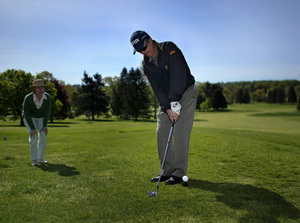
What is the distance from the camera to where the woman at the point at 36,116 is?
6898 millimetres

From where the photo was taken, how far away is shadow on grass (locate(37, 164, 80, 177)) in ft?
18.4

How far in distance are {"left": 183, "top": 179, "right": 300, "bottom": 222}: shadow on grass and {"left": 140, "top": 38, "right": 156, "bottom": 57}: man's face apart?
8.52 ft

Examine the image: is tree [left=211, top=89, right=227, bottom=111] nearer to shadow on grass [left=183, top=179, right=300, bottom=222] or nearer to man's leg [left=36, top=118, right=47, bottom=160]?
man's leg [left=36, top=118, right=47, bottom=160]

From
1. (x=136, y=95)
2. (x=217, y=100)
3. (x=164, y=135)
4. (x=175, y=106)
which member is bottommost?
(x=164, y=135)

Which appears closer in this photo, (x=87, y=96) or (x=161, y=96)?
(x=161, y=96)

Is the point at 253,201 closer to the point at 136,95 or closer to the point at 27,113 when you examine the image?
the point at 27,113

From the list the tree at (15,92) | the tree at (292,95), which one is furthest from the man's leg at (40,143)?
the tree at (292,95)

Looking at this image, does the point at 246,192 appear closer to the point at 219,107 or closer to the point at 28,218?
the point at 28,218

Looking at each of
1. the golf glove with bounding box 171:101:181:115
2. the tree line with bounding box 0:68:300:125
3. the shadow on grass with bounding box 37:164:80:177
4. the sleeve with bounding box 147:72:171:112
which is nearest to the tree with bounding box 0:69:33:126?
the tree line with bounding box 0:68:300:125

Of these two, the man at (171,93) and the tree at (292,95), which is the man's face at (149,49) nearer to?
the man at (171,93)

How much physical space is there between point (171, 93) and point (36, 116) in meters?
4.57

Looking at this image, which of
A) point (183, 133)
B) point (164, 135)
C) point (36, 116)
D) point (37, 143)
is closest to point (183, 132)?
point (183, 133)

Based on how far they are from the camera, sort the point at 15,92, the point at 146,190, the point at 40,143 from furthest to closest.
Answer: the point at 15,92, the point at 40,143, the point at 146,190

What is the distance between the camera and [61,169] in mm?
6070
